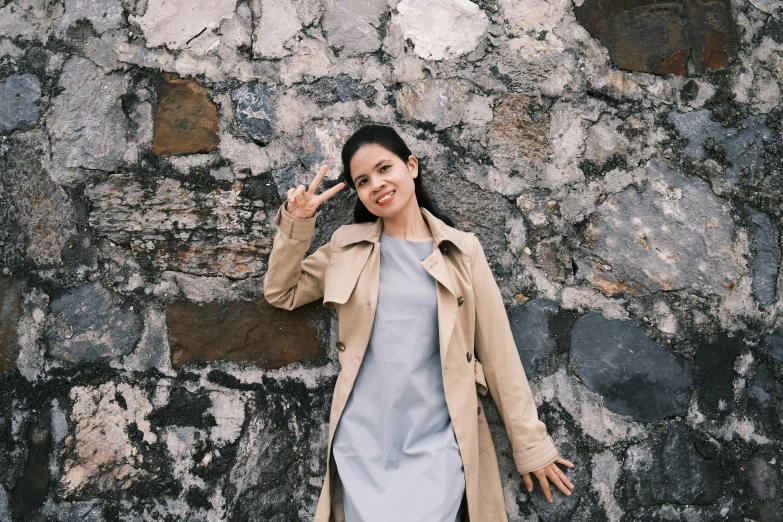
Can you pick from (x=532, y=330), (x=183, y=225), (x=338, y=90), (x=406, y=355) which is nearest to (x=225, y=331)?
(x=183, y=225)

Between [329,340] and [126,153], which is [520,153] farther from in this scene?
[126,153]

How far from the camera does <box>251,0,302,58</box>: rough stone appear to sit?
2.24 metres

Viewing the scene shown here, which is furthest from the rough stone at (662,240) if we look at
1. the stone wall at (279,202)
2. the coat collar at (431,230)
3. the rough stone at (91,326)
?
the rough stone at (91,326)

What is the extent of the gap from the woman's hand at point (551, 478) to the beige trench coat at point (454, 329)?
5cm

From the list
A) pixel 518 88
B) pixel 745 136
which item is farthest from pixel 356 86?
pixel 745 136

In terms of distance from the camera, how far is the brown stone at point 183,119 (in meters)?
2.22

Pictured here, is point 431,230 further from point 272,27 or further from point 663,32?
point 663,32

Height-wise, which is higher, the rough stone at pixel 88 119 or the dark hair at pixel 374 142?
the rough stone at pixel 88 119

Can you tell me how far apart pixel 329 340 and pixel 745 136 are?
1591 mm

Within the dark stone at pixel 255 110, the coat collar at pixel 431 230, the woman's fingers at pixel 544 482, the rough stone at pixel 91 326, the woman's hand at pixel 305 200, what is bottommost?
the woman's fingers at pixel 544 482

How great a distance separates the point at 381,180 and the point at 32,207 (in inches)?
50.0

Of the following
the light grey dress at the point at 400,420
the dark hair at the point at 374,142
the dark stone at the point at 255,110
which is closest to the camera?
the light grey dress at the point at 400,420

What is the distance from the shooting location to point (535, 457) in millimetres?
2018

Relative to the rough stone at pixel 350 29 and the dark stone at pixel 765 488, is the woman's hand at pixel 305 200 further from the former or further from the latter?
the dark stone at pixel 765 488
